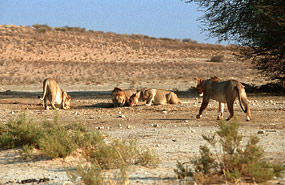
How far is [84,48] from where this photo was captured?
66.2 metres

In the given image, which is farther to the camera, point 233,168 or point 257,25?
point 257,25

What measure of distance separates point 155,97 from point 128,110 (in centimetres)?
215

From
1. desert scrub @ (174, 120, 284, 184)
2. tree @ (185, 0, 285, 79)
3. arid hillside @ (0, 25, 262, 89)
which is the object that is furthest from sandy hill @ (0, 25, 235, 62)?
desert scrub @ (174, 120, 284, 184)

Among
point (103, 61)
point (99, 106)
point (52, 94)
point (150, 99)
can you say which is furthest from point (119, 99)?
point (103, 61)

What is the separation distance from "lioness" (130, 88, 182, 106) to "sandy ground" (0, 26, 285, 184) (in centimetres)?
60

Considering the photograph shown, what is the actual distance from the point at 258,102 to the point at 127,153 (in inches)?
489

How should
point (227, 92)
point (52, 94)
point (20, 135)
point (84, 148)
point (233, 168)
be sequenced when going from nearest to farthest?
→ 1. point (233, 168)
2. point (84, 148)
3. point (20, 135)
4. point (227, 92)
5. point (52, 94)

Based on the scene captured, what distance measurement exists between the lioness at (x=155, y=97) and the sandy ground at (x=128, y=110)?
603mm

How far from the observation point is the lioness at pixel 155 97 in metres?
21.7

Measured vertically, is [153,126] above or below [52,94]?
below

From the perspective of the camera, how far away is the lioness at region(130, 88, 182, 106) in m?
21.7

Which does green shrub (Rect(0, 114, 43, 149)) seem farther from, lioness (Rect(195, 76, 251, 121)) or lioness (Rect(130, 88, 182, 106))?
lioness (Rect(130, 88, 182, 106))

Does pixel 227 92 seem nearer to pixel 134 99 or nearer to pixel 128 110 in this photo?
pixel 128 110

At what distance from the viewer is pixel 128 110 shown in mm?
20062
